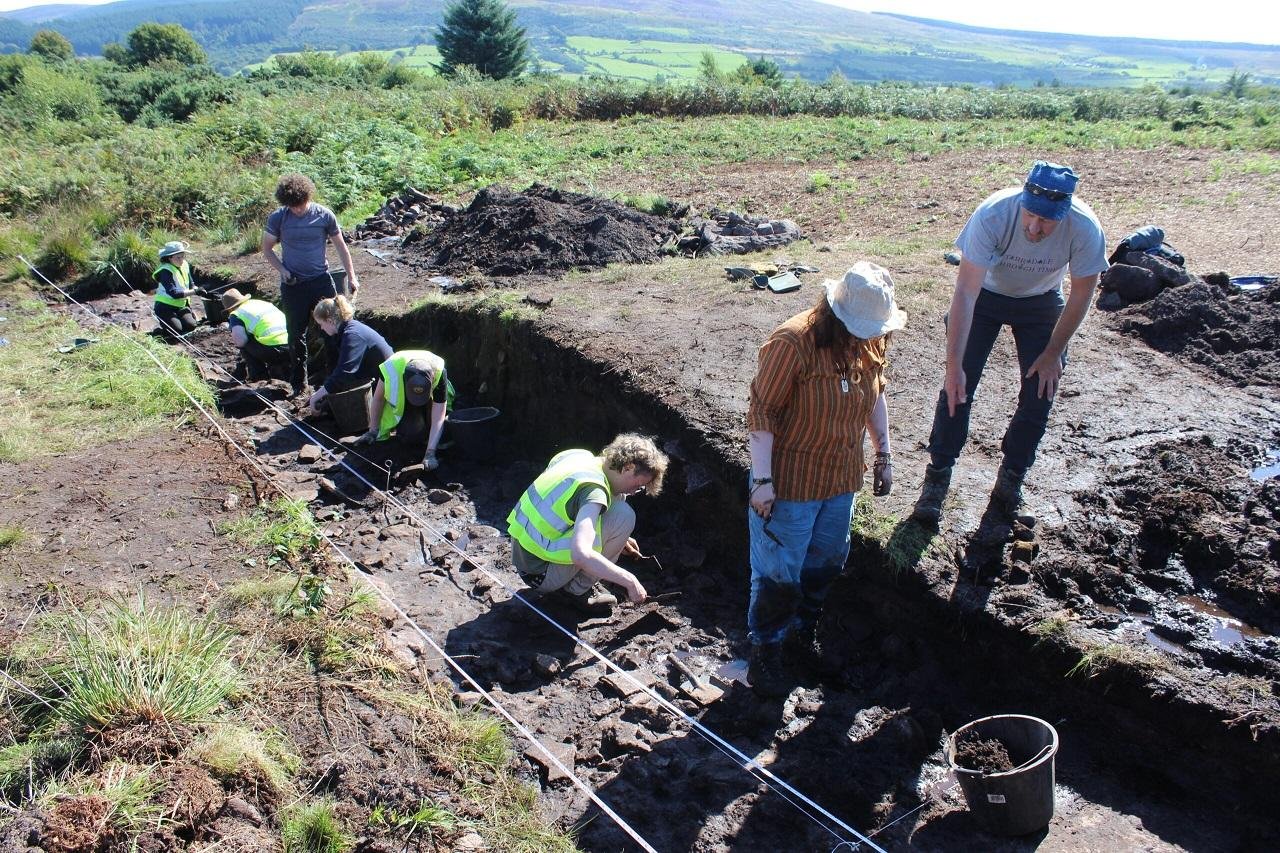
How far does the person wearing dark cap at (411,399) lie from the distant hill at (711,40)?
259 ft

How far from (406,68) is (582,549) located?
33.9m

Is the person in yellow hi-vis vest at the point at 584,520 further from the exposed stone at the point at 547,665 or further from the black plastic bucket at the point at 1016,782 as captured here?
the black plastic bucket at the point at 1016,782

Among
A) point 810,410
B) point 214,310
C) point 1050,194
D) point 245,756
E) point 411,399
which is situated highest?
point 1050,194

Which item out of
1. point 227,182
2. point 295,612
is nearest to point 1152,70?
point 227,182

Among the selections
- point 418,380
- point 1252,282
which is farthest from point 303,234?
point 1252,282

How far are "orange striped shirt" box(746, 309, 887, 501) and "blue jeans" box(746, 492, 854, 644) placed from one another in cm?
12

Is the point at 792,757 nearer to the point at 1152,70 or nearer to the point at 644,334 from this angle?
the point at 644,334

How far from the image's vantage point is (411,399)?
7.07 metres

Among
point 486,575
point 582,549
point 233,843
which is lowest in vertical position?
point 486,575

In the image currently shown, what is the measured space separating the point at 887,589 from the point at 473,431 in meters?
3.98

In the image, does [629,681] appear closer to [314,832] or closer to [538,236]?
[314,832]

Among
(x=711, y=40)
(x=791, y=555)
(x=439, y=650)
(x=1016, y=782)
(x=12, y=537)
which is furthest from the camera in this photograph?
(x=711, y=40)

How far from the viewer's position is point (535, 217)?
10922 millimetres

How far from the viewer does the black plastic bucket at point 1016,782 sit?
3271 millimetres
